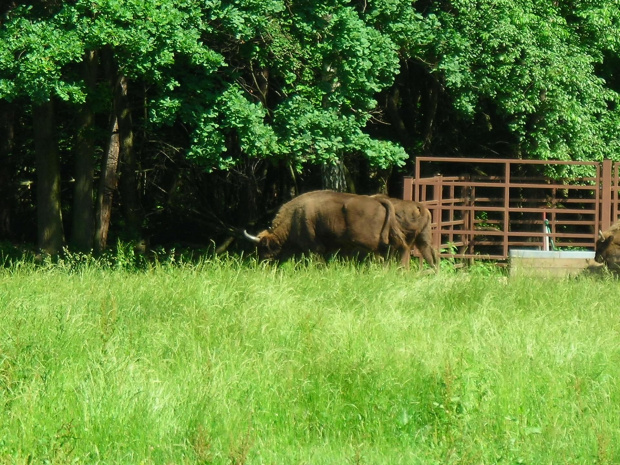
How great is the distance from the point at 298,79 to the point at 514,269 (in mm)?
5574

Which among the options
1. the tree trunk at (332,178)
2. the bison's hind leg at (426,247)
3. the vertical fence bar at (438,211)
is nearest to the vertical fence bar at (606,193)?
the vertical fence bar at (438,211)

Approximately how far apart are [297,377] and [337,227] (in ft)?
26.9

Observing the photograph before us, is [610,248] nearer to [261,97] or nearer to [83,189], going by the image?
[261,97]

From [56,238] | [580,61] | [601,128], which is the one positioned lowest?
[56,238]

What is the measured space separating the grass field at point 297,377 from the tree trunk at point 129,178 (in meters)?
9.66

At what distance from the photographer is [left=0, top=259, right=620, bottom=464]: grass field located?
5.85 m

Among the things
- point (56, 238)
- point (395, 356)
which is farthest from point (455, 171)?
point (395, 356)

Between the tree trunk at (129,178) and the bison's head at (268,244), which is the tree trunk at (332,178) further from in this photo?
the tree trunk at (129,178)

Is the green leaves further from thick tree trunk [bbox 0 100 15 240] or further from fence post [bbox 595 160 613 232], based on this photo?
thick tree trunk [bbox 0 100 15 240]

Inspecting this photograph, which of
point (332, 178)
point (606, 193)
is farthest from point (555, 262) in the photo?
point (332, 178)

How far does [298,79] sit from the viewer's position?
16.5 m

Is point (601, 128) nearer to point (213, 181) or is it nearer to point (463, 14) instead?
point (463, 14)

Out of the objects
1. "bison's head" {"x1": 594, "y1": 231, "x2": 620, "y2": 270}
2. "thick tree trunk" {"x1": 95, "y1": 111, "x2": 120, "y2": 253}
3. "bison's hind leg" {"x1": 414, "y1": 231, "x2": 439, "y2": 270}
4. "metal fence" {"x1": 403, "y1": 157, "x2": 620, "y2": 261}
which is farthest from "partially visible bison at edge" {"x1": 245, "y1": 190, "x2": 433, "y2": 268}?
"thick tree trunk" {"x1": 95, "y1": 111, "x2": 120, "y2": 253}

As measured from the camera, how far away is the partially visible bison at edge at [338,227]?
49.2 feet
